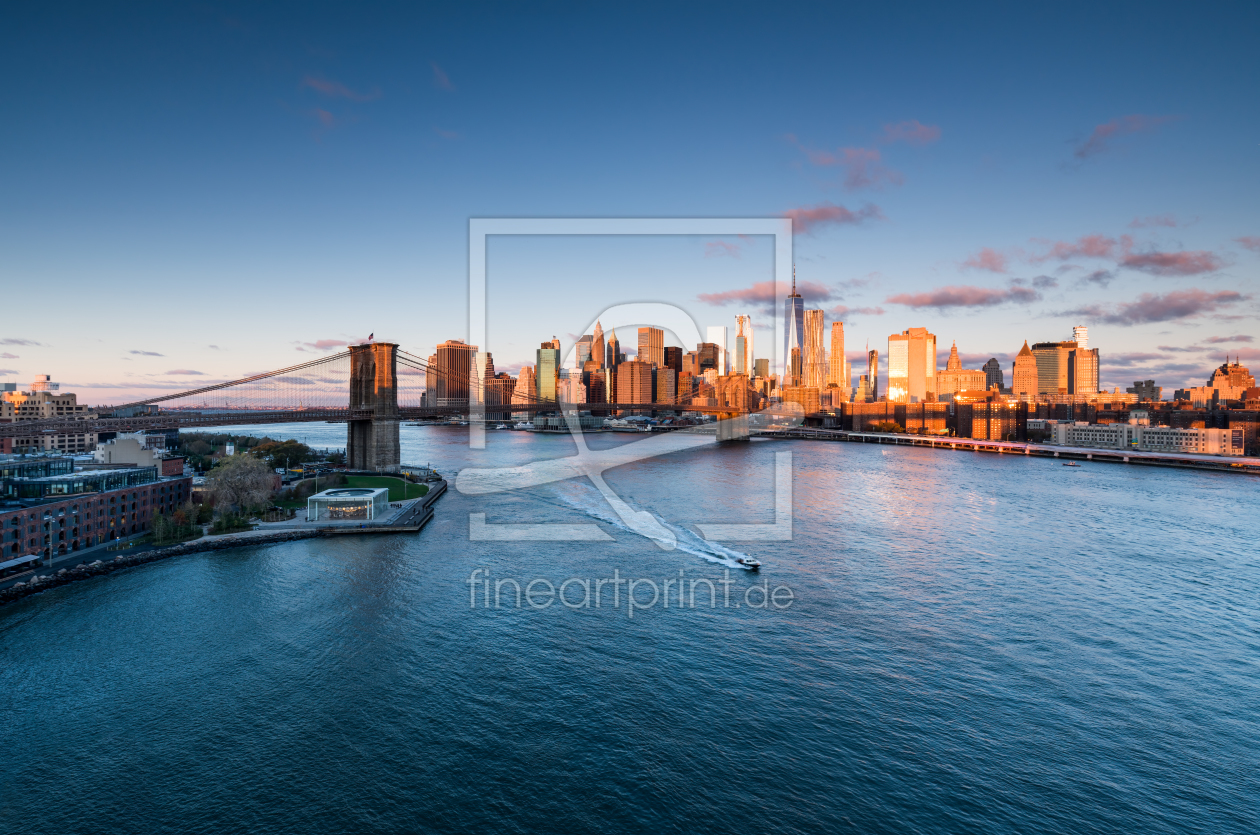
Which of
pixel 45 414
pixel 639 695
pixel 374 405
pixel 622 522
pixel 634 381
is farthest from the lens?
pixel 634 381

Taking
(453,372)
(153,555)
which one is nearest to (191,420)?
(153,555)

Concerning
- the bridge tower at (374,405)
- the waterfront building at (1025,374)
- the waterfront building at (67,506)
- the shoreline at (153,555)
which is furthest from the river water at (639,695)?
Answer: the waterfront building at (1025,374)

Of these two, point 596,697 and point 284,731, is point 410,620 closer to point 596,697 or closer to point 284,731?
point 284,731

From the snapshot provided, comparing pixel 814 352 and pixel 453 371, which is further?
pixel 814 352

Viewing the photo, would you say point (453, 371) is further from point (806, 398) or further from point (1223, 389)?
point (1223, 389)

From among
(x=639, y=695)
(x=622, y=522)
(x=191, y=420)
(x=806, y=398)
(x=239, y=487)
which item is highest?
(x=806, y=398)

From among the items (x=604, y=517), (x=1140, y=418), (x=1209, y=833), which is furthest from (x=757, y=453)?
(x=1209, y=833)
